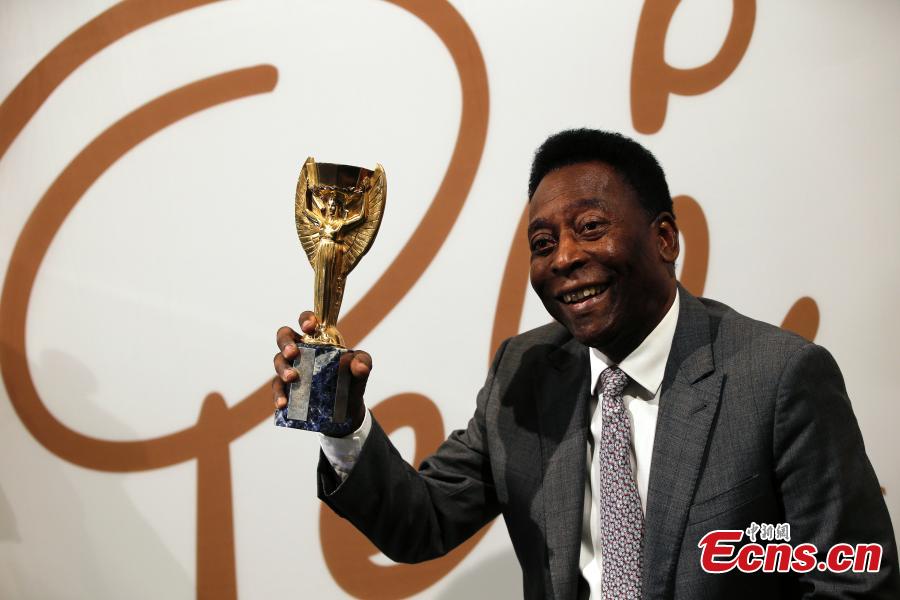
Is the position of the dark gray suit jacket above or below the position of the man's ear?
below

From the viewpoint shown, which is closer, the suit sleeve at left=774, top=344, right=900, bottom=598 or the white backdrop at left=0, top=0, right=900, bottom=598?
the suit sleeve at left=774, top=344, right=900, bottom=598

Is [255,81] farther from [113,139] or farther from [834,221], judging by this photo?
[834,221]

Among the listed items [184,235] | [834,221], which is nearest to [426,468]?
[184,235]

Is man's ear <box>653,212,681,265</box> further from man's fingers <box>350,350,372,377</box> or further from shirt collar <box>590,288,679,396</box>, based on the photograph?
man's fingers <box>350,350,372,377</box>

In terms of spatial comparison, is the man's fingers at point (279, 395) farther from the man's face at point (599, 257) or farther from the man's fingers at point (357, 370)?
the man's face at point (599, 257)

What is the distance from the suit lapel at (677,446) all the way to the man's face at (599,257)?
9 cm

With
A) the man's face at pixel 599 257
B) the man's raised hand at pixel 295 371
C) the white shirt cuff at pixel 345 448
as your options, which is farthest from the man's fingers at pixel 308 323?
the man's face at pixel 599 257

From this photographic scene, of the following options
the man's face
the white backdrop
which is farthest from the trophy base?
the white backdrop

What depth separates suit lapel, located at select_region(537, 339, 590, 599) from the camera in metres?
1.29

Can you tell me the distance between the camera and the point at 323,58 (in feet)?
6.43

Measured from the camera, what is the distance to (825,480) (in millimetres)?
1152

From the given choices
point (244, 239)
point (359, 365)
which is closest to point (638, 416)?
point (359, 365)

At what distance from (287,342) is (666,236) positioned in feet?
2.28

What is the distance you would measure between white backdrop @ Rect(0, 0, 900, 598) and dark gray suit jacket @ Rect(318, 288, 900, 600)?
0.57m
